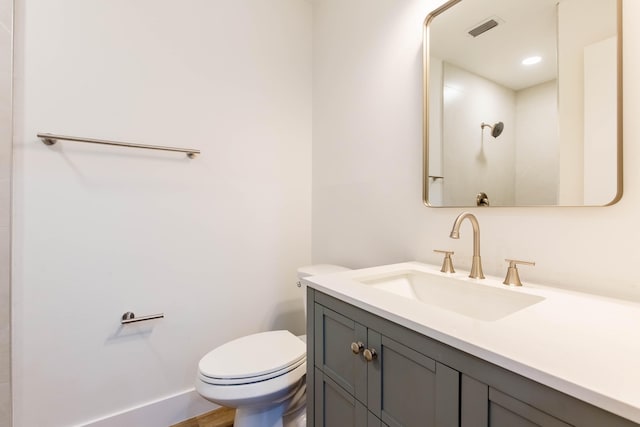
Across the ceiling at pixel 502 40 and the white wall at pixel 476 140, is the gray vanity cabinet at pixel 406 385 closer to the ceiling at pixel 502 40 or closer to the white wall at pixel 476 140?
the white wall at pixel 476 140

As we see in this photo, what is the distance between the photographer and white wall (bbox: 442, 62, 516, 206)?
1026 mm

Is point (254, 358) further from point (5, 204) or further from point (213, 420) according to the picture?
point (5, 204)

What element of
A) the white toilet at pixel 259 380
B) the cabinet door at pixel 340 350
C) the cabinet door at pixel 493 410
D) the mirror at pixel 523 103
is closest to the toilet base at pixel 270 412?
the white toilet at pixel 259 380

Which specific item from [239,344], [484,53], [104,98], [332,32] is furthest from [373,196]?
[104,98]

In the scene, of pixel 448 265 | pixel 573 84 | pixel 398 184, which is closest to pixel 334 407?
pixel 448 265

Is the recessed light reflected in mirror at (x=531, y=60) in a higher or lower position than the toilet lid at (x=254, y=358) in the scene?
higher

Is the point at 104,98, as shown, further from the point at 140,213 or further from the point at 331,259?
the point at 331,259

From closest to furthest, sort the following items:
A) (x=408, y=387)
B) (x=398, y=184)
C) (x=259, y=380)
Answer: (x=408, y=387) < (x=259, y=380) < (x=398, y=184)

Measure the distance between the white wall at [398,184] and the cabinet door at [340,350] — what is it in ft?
1.91

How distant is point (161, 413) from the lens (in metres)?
1.48

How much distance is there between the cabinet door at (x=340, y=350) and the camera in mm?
774

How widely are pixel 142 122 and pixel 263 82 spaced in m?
0.74

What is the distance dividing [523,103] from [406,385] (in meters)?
0.96

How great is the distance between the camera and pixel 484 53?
1.12 meters
